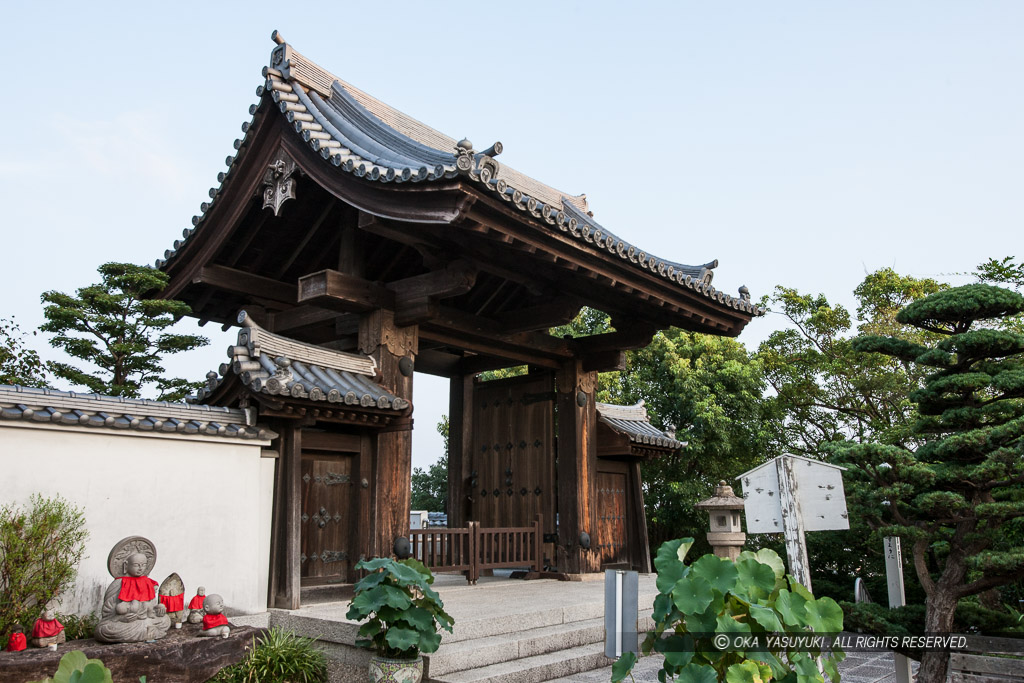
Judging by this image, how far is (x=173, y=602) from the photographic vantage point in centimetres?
552

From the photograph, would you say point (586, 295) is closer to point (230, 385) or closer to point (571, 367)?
point (571, 367)

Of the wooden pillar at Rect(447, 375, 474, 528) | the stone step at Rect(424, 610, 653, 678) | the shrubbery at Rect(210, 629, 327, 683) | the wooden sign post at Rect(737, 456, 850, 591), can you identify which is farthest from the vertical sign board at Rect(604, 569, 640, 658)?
the wooden pillar at Rect(447, 375, 474, 528)

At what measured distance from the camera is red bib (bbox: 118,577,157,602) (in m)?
5.18

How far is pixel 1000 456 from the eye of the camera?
20.5 ft

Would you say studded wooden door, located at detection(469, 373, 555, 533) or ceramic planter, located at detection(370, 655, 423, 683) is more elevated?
studded wooden door, located at detection(469, 373, 555, 533)

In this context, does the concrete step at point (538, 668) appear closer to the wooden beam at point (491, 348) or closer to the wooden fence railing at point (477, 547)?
the wooden fence railing at point (477, 547)

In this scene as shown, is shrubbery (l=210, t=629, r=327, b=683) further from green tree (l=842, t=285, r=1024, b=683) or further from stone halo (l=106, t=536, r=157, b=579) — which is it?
green tree (l=842, t=285, r=1024, b=683)

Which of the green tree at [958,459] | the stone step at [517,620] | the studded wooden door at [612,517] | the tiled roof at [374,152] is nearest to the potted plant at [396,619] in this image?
the stone step at [517,620]

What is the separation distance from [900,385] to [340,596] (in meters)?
13.7

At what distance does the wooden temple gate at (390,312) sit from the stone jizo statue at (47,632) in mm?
1858

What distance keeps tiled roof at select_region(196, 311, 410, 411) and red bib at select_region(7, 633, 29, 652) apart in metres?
2.28

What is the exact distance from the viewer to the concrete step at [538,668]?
17.2 ft

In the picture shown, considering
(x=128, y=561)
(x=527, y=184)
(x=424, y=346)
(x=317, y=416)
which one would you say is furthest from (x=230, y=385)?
(x=527, y=184)

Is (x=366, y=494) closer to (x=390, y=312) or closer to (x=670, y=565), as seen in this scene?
(x=390, y=312)
